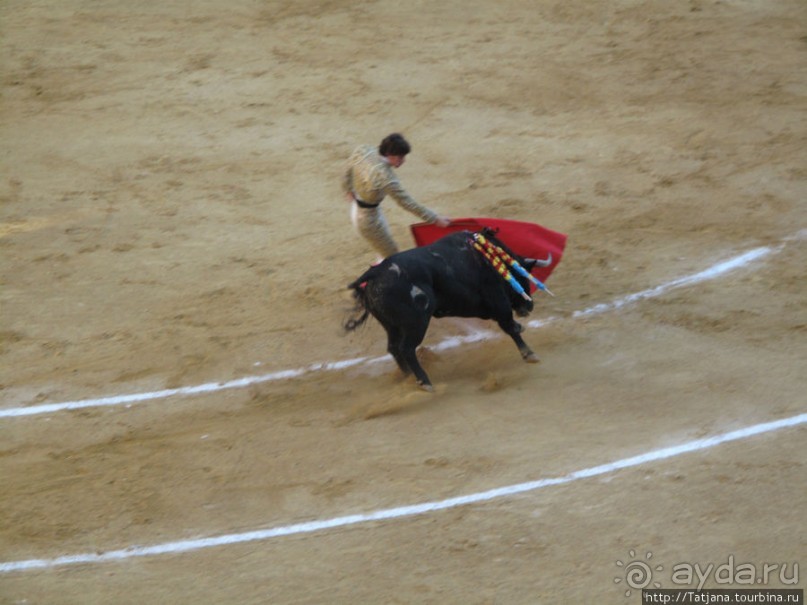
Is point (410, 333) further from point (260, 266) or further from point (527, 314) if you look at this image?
point (260, 266)

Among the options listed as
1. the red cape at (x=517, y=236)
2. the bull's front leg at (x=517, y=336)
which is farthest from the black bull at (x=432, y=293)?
the red cape at (x=517, y=236)

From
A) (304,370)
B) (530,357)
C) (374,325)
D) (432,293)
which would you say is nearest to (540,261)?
(530,357)

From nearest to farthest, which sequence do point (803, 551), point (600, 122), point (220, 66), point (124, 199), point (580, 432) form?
1. point (803, 551)
2. point (580, 432)
3. point (124, 199)
4. point (600, 122)
5. point (220, 66)

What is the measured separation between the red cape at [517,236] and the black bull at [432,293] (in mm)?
172

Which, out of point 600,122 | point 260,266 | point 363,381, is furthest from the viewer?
point 600,122

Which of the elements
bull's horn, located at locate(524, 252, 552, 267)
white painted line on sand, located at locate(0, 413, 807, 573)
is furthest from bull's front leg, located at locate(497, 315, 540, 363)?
white painted line on sand, located at locate(0, 413, 807, 573)

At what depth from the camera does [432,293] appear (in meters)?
6.97

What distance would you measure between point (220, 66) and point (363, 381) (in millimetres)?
5860

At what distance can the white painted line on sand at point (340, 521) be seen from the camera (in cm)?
589

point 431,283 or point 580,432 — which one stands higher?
point 431,283

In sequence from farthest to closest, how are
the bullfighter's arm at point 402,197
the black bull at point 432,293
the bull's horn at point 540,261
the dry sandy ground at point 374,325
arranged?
1. the bull's horn at point 540,261
2. the bullfighter's arm at point 402,197
3. the black bull at point 432,293
4. the dry sandy ground at point 374,325

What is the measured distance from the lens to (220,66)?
12.0m

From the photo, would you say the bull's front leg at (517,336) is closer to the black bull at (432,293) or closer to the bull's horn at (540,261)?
the black bull at (432,293)

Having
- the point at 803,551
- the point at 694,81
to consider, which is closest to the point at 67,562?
the point at 803,551
